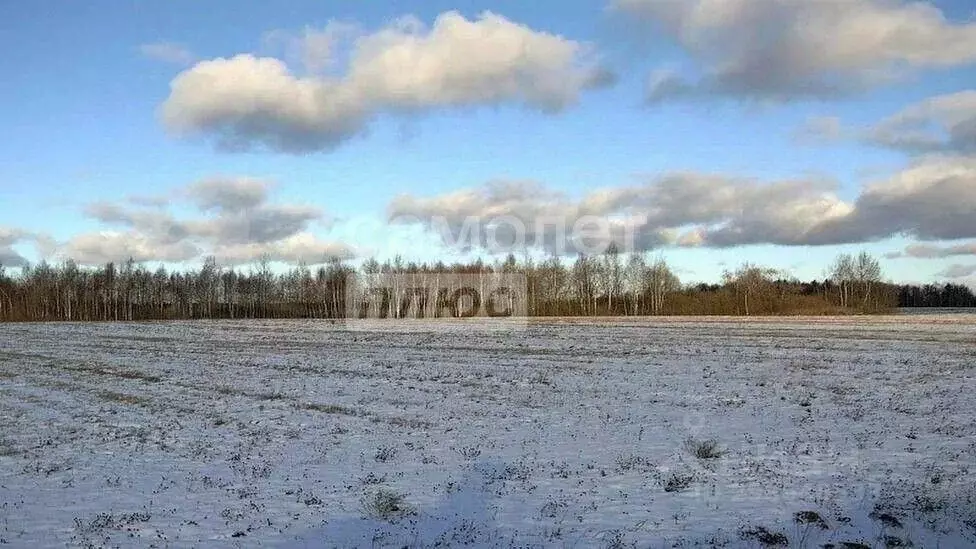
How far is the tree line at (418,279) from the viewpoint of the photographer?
123375 mm

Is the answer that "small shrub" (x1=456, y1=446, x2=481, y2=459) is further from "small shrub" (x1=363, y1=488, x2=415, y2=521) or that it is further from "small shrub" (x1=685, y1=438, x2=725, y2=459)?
"small shrub" (x1=685, y1=438, x2=725, y2=459)

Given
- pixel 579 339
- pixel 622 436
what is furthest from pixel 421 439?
pixel 579 339

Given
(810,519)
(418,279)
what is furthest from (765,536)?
(418,279)

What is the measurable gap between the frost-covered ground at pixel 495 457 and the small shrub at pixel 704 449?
15cm

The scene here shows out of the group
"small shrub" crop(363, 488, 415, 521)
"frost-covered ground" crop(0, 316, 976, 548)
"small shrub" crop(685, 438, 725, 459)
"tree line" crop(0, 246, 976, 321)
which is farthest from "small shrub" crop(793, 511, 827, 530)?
"tree line" crop(0, 246, 976, 321)

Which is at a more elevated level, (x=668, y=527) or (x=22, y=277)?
(x=22, y=277)

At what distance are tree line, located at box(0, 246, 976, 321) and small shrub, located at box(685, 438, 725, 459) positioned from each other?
331 feet

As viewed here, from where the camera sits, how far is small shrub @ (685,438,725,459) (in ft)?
45.4

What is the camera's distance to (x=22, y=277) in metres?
172

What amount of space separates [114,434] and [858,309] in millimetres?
111717

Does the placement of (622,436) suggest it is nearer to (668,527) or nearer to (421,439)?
(421,439)

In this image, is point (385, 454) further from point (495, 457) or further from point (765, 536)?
point (765, 536)

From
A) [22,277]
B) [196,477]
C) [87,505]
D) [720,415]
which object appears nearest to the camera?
[87,505]

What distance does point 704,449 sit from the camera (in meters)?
14.0
